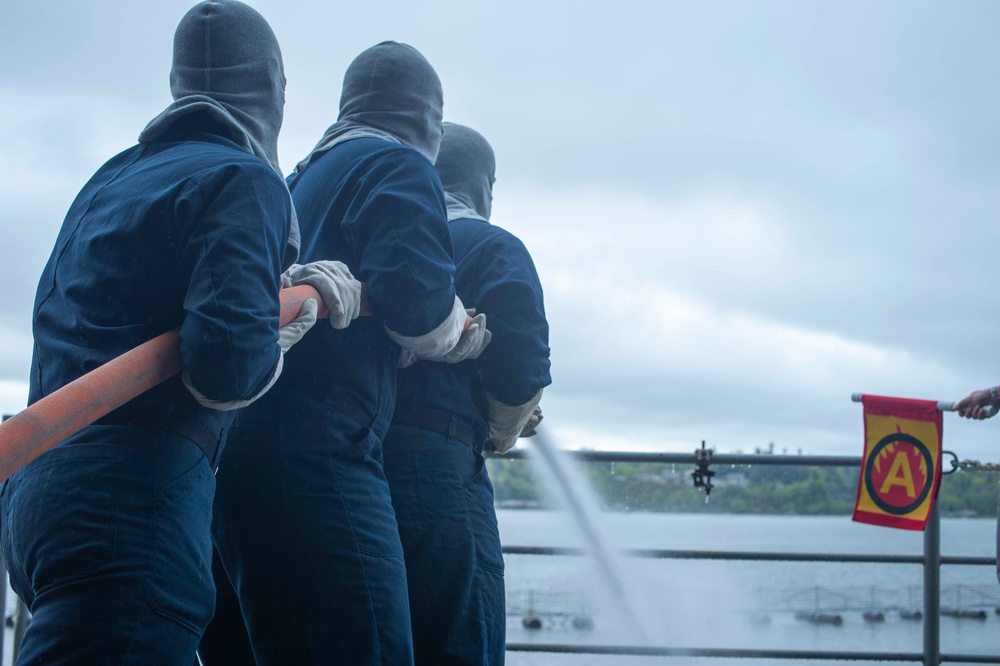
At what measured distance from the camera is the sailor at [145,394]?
4.36 ft

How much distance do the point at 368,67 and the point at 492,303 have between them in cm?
70

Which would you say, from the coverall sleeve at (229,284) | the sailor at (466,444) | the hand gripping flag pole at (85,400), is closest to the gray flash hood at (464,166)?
the sailor at (466,444)

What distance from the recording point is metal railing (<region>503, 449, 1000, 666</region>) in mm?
3387

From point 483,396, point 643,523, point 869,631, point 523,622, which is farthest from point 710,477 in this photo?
point 869,631

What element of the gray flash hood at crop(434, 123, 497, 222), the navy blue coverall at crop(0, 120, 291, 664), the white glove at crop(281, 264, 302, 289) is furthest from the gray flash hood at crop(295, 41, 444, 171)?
the navy blue coverall at crop(0, 120, 291, 664)

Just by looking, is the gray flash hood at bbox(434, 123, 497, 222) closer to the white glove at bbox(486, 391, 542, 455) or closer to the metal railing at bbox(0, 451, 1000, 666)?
the white glove at bbox(486, 391, 542, 455)

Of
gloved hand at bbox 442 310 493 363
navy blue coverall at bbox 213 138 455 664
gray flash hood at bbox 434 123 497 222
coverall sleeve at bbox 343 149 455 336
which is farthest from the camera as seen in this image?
gray flash hood at bbox 434 123 497 222

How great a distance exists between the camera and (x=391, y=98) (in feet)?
7.76

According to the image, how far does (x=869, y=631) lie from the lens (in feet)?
115

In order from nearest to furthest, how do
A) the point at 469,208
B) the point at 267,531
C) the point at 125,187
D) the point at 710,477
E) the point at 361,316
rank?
the point at 125,187
the point at 267,531
the point at 361,316
the point at 469,208
the point at 710,477

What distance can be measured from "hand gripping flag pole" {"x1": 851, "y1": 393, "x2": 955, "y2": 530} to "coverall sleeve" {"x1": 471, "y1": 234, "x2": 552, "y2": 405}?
1779mm

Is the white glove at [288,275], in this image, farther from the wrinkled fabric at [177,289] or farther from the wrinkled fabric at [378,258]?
the wrinkled fabric at [177,289]

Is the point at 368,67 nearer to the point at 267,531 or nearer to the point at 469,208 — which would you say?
the point at 469,208

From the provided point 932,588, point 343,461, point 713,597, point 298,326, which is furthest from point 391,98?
point 713,597
